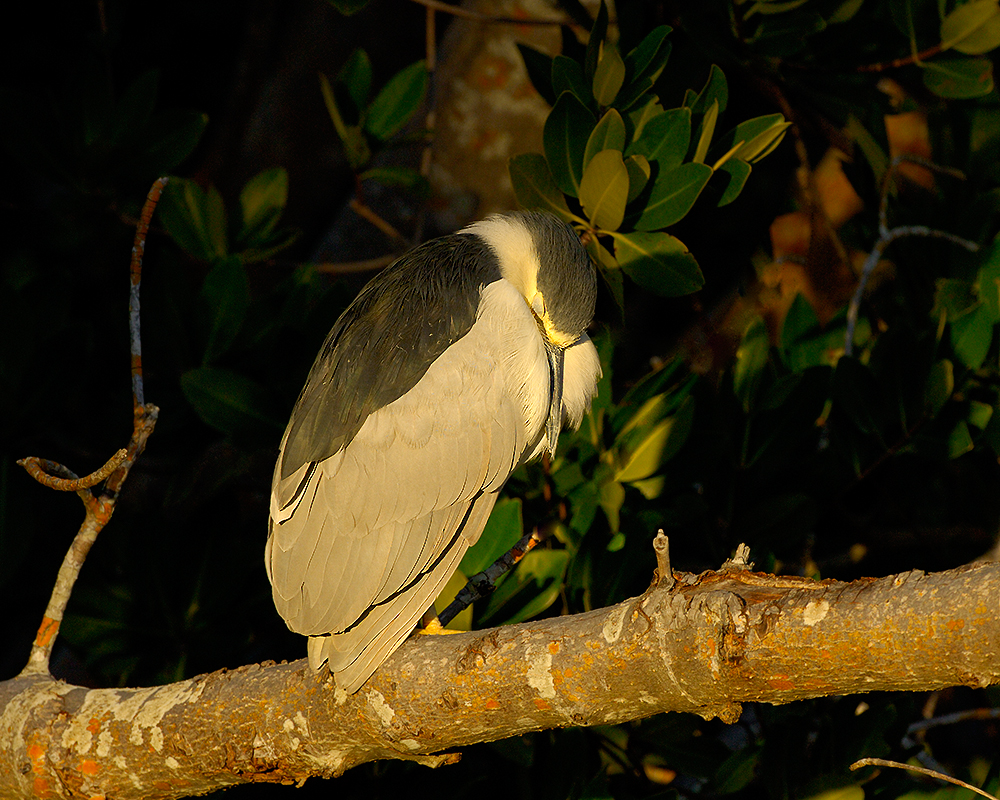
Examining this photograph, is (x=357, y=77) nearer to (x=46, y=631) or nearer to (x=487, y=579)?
(x=487, y=579)

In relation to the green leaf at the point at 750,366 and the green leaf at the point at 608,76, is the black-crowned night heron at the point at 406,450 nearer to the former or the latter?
the green leaf at the point at 608,76

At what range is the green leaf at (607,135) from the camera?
1.88m

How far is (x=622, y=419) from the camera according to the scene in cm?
225

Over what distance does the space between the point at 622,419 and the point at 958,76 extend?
4.45 ft

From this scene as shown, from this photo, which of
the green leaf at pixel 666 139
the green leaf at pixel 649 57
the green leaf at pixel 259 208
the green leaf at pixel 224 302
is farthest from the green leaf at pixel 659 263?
the green leaf at pixel 259 208

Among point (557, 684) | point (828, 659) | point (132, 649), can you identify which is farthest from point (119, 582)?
point (828, 659)

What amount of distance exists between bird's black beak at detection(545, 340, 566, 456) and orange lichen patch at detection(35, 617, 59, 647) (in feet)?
3.74

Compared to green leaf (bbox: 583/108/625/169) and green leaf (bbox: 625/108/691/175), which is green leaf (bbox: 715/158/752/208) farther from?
green leaf (bbox: 583/108/625/169)

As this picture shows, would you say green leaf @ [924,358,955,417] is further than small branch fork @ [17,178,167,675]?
Yes

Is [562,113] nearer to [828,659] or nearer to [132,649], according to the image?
[828,659]

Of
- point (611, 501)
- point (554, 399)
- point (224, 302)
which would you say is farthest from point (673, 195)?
point (224, 302)

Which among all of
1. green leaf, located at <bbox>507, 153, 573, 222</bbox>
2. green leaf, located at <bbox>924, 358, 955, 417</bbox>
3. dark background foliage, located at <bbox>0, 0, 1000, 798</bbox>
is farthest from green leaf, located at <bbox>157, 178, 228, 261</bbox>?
green leaf, located at <bbox>924, 358, 955, 417</bbox>

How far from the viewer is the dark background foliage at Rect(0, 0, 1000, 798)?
210 centimetres

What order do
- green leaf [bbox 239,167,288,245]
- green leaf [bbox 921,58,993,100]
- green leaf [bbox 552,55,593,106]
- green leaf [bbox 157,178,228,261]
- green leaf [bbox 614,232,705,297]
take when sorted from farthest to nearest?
1. green leaf [bbox 239,167,288,245]
2. green leaf [bbox 157,178,228,261]
3. green leaf [bbox 921,58,993,100]
4. green leaf [bbox 552,55,593,106]
5. green leaf [bbox 614,232,705,297]
